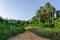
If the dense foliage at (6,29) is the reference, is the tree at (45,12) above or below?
above

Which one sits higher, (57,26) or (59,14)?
(59,14)

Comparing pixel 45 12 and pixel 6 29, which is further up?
pixel 45 12

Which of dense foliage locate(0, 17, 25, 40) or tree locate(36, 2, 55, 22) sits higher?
tree locate(36, 2, 55, 22)

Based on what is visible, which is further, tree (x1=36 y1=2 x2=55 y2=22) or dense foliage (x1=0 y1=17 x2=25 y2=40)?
tree (x1=36 y1=2 x2=55 y2=22)

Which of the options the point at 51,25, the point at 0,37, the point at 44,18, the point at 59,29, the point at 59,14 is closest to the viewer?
the point at 0,37

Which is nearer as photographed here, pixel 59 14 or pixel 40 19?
pixel 59 14

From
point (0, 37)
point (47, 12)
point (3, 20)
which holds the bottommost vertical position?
A: point (0, 37)

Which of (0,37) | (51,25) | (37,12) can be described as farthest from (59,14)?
(0,37)

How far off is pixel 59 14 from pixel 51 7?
653 inches

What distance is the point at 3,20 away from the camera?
24.0 meters

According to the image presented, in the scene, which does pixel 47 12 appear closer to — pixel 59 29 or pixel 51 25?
pixel 51 25

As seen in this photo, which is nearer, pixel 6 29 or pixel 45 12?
pixel 6 29

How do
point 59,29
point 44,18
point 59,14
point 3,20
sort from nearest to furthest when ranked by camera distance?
point 3,20, point 59,29, point 59,14, point 44,18

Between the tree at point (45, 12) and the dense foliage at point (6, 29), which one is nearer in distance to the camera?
the dense foliage at point (6, 29)
